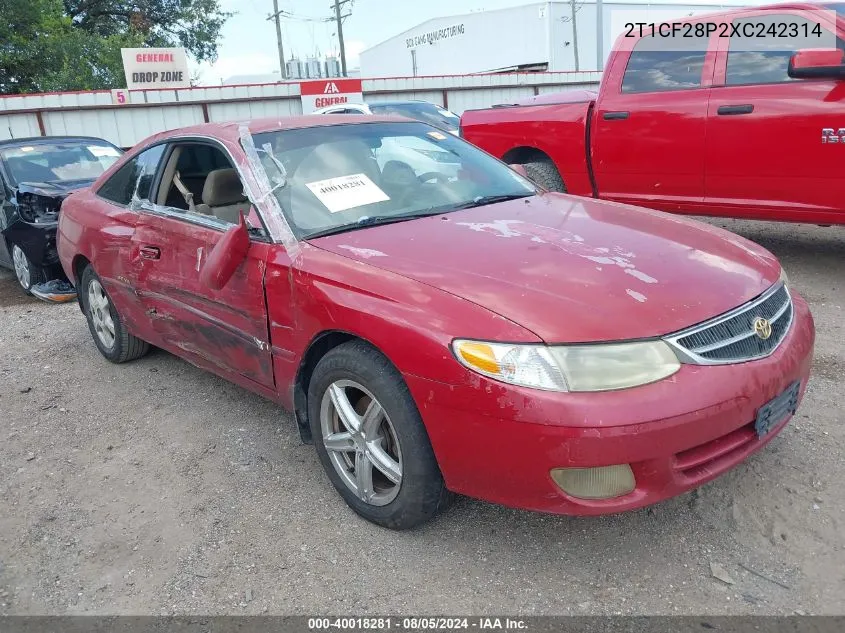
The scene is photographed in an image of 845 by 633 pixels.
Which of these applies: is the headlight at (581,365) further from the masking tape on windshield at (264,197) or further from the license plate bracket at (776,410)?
the masking tape on windshield at (264,197)

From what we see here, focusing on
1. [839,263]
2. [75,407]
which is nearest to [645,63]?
[839,263]

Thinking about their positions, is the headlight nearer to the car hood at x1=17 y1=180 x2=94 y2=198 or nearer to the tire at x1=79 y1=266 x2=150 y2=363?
the tire at x1=79 y1=266 x2=150 y2=363

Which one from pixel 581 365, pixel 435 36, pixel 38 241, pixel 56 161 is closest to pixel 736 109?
pixel 581 365

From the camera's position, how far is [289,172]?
3250 millimetres

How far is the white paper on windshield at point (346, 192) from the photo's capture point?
316cm

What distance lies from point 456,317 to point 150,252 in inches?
86.2

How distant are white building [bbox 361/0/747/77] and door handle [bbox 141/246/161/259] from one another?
4216 centimetres

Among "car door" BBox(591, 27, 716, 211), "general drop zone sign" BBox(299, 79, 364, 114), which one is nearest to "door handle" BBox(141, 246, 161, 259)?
"car door" BBox(591, 27, 716, 211)

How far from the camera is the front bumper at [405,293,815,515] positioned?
2.13 m

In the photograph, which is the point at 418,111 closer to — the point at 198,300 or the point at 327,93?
the point at 327,93

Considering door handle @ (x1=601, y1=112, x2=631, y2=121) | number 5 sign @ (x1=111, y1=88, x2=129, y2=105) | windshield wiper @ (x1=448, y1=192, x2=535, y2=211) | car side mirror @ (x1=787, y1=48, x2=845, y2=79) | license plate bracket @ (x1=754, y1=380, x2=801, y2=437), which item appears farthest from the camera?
number 5 sign @ (x1=111, y1=88, x2=129, y2=105)

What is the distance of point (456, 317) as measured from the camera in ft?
7.58

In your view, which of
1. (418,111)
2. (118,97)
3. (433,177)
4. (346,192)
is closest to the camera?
(346,192)

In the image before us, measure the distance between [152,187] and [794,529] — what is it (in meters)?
3.55
